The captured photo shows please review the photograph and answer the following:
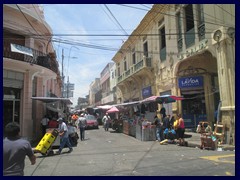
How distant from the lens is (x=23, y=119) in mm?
14750

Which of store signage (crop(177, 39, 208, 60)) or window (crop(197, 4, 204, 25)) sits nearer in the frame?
store signage (crop(177, 39, 208, 60))

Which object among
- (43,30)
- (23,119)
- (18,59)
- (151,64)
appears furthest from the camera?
(151,64)

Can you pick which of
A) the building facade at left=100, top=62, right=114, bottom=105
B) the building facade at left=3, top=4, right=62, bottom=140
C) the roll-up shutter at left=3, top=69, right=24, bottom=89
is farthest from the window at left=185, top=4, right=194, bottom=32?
the building facade at left=100, top=62, right=114, bottom=105

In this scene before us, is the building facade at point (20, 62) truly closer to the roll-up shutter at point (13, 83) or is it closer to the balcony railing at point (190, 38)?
the roll-up shutter at point (13, 83)

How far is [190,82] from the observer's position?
1711cm

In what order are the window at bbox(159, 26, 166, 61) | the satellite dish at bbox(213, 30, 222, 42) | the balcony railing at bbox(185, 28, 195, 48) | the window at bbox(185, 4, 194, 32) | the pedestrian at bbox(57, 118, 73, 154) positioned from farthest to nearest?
1. the window at bbox(159, 26, 166, 61)
2. the window at bbox(185, 4, 194, 32)
3. the balcony railing at bbox(185, 28, 195, 48)
4. the satellite dish at bbox(213, 30, 222, 42)
5. the pedestrian at bbox(57, 118, 73, 154)

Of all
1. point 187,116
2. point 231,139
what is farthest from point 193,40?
point 231,139

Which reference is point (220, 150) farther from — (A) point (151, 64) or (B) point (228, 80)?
(A) point (151, 64)

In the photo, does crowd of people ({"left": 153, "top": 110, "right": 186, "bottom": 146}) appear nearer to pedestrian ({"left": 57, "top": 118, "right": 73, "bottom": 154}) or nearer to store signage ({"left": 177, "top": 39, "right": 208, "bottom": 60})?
store signage ({"left": 177, "top": 39, "right": 208, "bottom": 60})

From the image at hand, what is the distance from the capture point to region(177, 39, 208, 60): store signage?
14486mm

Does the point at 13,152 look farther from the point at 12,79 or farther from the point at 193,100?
the point at 193,100

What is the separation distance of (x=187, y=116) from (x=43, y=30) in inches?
465

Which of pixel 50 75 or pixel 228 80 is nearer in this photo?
pixel 228 80

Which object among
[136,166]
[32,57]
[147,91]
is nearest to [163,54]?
[147,91]
